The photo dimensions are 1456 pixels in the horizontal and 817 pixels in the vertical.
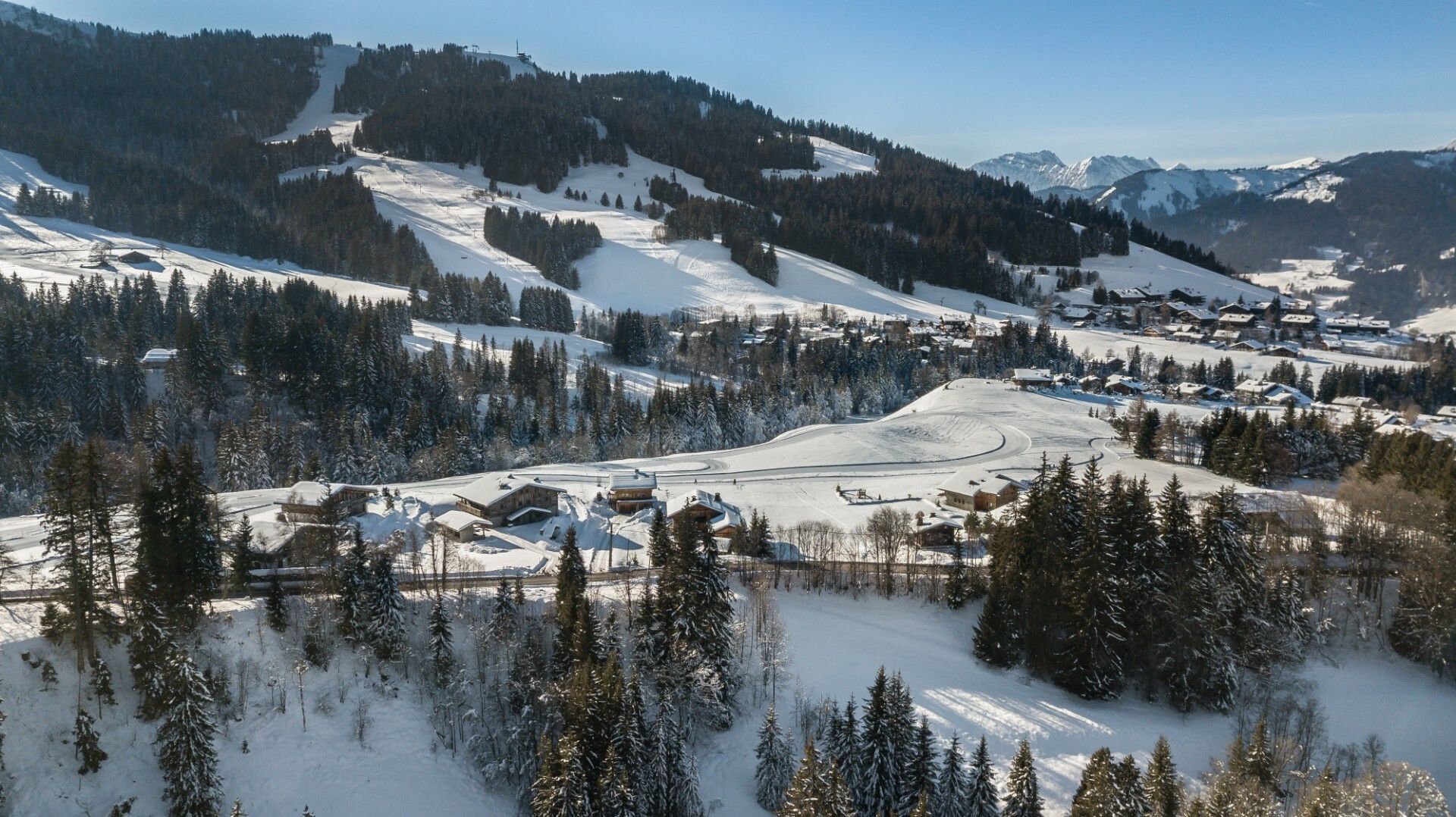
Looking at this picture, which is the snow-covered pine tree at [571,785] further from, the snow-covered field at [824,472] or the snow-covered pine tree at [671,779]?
the snow-covered field at [824,472]

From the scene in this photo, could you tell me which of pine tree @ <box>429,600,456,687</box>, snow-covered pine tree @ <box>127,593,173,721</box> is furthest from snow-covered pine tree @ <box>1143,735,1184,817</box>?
snow-covered pine tree @ <box>127,593,173,721</box>

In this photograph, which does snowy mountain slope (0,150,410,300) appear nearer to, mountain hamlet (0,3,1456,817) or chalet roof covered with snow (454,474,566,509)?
mountain hamlet (0,3,1456,817)

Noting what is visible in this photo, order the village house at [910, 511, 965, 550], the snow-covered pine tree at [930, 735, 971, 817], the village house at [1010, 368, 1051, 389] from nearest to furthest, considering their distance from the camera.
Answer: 1. the snow-covered pine tree at [930, 735, 971, 817]
2. the village house at [910, 511, 965, 550]
3. the village house at [1010, 368, 1051, 389]

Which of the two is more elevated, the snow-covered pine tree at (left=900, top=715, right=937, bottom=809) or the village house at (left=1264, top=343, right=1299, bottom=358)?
the village house at (left=1264, top=343, right=1299, bottom=358)

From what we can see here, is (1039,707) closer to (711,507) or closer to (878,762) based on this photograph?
(878,762)

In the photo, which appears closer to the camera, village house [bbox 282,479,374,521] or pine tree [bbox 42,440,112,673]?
pine tree [bbox 42,440,112,673]

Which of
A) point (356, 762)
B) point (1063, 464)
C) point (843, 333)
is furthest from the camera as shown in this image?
point (843, 333)

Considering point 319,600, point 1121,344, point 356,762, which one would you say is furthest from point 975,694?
point 1121,344

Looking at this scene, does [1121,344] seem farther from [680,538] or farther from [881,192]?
[680,538]
